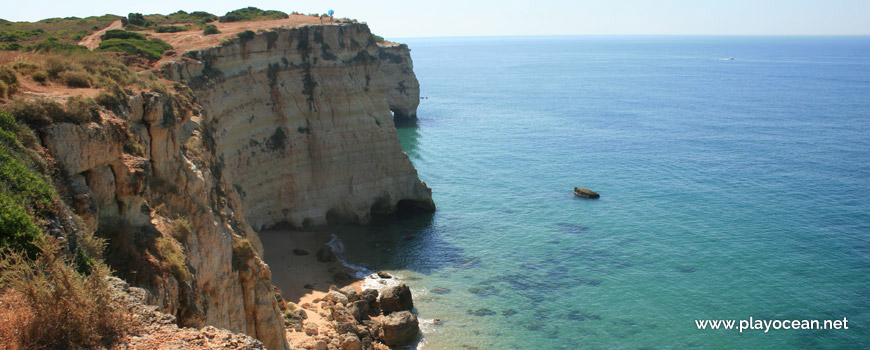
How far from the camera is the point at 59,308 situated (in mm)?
9945

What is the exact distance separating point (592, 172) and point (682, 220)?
1661 cm

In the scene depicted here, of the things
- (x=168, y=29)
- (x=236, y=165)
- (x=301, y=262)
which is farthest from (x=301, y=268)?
(x=168, y=29)

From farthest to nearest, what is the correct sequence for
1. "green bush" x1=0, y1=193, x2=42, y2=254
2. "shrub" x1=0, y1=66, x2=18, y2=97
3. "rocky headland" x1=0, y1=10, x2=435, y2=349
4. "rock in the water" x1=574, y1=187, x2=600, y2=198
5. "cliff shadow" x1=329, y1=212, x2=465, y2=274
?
"rock in the water" x1=574, y1=187, x2=600, y2=198 → "cliff shadow" x1=329, y1=212, x2=465, y2=274 → "shrub" x1=0, y1=66, x2=18, y2=97 → "rocky headland" x1=0, y1=10, x2=435, y2=349 → "green bush" x1=0, y1=193, x2=42, y2=254

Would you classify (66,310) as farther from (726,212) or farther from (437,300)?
(726,212)

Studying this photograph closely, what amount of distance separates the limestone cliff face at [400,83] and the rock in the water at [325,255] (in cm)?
5842

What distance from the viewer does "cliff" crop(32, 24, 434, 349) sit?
54.4 ft

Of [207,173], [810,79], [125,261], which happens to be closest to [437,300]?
[207,173]

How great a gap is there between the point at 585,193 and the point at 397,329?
30324mm

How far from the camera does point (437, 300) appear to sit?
36844 mm

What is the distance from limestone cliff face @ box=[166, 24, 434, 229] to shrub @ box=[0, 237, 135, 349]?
27.3m

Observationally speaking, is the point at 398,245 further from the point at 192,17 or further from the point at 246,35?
the point at 192,17

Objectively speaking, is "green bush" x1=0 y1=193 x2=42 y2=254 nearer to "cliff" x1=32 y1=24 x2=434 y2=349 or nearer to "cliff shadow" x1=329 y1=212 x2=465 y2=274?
"cliff" x1=32 y1=24 x2=434 y2=349

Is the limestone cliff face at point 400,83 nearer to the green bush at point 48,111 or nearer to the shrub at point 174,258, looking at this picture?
the green bush at point 48,111

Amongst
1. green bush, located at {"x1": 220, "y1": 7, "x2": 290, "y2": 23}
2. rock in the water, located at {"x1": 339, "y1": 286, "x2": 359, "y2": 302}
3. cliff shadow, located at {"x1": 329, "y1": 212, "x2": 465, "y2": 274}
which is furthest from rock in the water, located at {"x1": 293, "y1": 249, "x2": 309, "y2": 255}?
green bush, located at {"x1": 220, "y1": 7, "x2": 290, "y2": 23}
